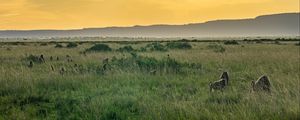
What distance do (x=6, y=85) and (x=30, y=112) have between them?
3.33m

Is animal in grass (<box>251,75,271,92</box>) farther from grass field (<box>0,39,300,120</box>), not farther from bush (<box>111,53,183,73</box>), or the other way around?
bush (<box>111,53,183,73</box>)

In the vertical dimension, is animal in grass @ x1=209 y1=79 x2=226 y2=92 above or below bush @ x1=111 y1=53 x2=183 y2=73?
below

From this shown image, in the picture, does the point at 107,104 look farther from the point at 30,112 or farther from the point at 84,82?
the point at 84,82

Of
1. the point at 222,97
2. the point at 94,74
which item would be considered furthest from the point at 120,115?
the point at 94,74

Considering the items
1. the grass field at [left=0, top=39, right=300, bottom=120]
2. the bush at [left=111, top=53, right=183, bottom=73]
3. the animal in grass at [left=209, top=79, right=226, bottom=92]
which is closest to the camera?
the grass field at [left=0, top=39, right=300, bottom=120]

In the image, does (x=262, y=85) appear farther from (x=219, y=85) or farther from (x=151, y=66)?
(x=151, y=66)

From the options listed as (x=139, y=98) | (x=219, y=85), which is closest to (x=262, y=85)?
(x=219, y=85)

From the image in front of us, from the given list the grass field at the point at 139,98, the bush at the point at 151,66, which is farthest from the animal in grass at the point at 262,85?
the bush at the point at 151,66

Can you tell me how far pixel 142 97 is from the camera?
9609 mm

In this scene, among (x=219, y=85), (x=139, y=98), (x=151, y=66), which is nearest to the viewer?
(x=139, y=98)

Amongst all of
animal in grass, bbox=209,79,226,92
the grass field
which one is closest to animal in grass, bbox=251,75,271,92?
the grass field

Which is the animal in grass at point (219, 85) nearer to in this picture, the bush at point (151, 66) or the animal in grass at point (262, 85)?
the animal in grass at point (262, 85)

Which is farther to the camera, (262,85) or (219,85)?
(219,85)

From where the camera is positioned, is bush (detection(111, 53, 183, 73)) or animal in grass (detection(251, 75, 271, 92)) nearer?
animal in grass (detection(251, 75, 271, 92))
